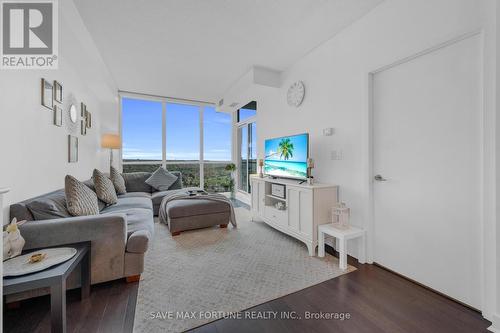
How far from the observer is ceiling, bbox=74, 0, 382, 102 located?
85.5 inches

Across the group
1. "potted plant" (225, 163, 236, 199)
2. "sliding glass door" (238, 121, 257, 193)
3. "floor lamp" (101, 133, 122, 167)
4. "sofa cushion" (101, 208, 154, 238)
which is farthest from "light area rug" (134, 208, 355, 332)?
"potted plant" (225, 163, 236, 199)

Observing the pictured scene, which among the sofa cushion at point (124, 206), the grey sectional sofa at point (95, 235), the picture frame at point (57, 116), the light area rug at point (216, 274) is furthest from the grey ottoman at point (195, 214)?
the picture frame at point (57, 116)

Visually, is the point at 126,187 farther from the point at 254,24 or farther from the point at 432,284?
the point at 432,284

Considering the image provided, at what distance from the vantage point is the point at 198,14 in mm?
2303

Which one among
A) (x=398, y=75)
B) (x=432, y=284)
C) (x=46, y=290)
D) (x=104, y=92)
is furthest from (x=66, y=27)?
(x=432, y=284)

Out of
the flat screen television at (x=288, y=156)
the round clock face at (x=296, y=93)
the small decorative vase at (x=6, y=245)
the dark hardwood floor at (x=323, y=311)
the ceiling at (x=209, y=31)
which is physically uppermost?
the ceiling at (x=209, y=31)

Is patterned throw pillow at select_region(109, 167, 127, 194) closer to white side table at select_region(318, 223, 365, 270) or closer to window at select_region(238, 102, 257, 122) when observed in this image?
window at select_region(238, 102, 257, 122)

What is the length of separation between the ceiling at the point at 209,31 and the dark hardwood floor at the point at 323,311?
2.72 meters

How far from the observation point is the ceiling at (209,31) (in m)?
Result: 2.17

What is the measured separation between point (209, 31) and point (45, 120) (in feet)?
6.65

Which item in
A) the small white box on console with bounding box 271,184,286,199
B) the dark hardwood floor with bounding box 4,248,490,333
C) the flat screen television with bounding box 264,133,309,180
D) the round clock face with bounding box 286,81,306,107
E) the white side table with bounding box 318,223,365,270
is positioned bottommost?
the dark hardwood floor with bounding box 4,248,490,333

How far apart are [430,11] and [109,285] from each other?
3601 mm

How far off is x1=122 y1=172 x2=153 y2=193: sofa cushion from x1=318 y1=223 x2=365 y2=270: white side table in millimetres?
3801

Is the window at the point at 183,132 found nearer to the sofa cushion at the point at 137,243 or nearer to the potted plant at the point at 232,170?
the potted plant at the point at 232,170
